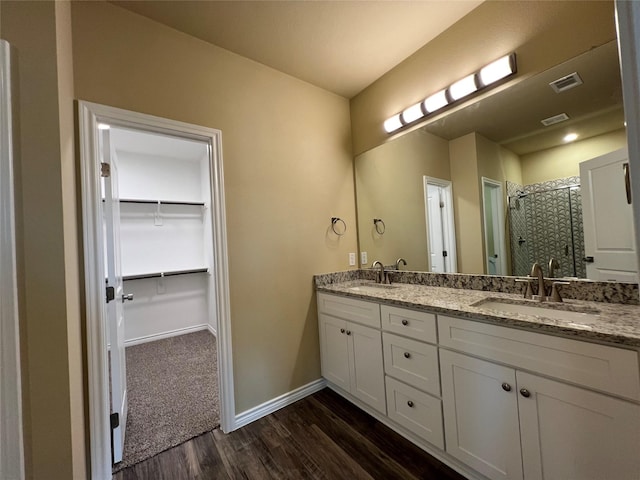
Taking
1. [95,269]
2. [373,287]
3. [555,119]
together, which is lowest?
[373,287]

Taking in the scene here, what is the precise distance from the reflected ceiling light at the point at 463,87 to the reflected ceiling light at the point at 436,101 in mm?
51

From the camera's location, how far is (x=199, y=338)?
359cm

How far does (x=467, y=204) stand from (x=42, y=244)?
7.29 feet

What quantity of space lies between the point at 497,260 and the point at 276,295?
4.99 feet

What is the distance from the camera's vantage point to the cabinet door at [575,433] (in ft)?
2.92

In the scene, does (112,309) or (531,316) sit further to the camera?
(112,309)

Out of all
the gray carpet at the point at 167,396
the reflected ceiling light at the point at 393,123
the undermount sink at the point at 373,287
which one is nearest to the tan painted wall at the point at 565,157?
the reflected ceiling light at the point at 393,123

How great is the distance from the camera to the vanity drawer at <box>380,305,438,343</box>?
1.42 meters

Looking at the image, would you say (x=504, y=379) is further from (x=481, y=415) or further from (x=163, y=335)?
(x=163, y=335)

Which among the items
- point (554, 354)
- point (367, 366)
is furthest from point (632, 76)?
point (367, 366)

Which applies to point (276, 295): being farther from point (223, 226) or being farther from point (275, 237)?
point (223, 226)

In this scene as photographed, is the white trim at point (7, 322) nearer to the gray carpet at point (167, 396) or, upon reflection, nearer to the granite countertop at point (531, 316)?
the gray carpet at point (167, 396)

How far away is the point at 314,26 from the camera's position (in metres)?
1.69

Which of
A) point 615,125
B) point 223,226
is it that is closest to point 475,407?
point 615,125
